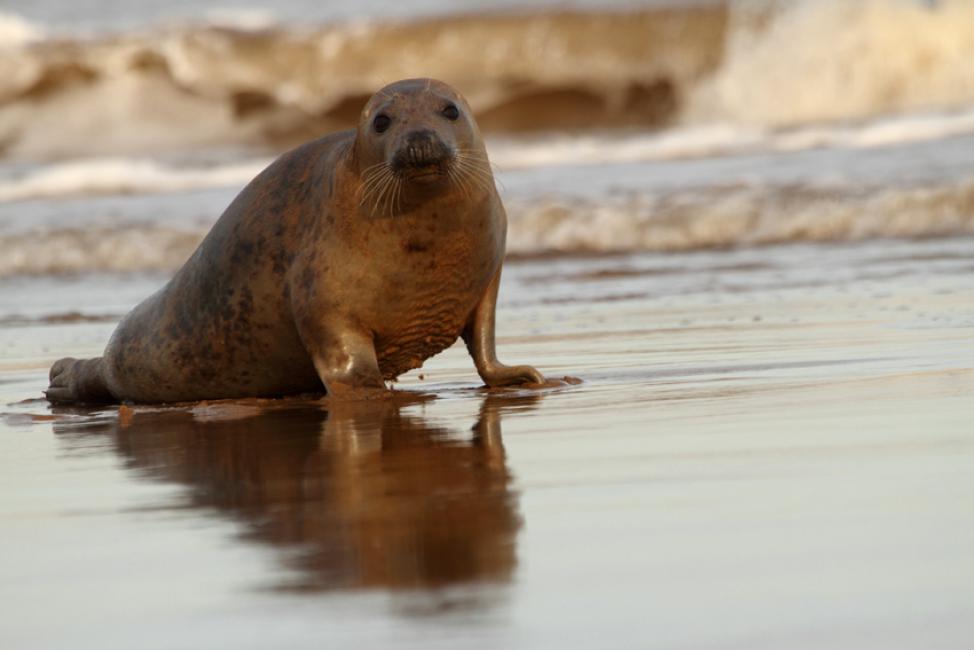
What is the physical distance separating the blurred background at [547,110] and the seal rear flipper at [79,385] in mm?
5906

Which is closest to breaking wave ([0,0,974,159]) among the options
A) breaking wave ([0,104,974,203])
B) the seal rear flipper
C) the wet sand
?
breaking wave ([0,104,974,203])

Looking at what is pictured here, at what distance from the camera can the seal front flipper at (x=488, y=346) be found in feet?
18.9

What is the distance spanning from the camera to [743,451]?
4.07 m

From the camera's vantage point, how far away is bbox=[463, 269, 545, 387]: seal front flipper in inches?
227

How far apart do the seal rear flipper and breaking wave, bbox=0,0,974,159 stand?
16.9 metres

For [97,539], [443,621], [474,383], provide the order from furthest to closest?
[474,383] < [97,539] < [443,621]

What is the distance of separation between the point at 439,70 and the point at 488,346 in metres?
20.6

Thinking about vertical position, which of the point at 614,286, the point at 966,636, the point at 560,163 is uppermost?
the point at 560,163

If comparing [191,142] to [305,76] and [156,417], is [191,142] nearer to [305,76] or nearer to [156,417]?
[305,76]

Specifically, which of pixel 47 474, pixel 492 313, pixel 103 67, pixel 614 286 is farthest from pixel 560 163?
pixel 47 474

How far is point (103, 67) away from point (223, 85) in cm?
170

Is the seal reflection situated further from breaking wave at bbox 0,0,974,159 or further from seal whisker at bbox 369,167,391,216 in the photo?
breaking wave at bbox 0,0,974,159

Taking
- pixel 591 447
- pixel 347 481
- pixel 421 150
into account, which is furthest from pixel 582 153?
pixel 347 481

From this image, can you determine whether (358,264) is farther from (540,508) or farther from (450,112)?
(540,508)
